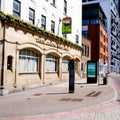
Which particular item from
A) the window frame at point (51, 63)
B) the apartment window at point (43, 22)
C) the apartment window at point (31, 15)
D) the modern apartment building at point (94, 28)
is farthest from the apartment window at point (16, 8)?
the modern apartment building at point (94, 28)

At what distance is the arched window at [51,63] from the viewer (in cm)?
2761

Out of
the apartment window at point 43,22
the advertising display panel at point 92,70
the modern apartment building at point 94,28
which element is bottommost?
the advertising display panel at point 92,70

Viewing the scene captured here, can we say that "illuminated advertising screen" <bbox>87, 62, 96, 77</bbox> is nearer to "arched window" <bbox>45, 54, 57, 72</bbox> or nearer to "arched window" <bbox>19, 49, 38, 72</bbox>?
"arched window" <bbox>45, 54, 57, 72</bbox>

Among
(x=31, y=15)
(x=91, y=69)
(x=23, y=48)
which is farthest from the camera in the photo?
(x=91, y=69)

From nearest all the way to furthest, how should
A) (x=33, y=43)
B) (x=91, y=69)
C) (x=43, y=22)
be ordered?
(x=33, y=43), (x=43, y=22), (x=91, y=69)

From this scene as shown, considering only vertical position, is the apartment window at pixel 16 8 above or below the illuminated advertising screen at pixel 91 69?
above

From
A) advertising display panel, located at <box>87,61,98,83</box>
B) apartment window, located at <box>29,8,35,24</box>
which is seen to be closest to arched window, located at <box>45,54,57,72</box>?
advertising display panel, located at <box>87,61,98,83</box>

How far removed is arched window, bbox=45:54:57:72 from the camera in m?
27.6

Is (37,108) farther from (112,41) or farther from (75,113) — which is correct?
(112,41)

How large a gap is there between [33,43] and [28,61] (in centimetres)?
170

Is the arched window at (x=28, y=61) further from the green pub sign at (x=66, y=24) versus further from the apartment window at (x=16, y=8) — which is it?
the green pub sign at (x=66, y=24)

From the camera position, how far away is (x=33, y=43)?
901 inches

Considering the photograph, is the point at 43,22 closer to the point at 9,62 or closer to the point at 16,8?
the point at 16,8

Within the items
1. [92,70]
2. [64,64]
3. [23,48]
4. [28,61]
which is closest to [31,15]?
[23,48]
